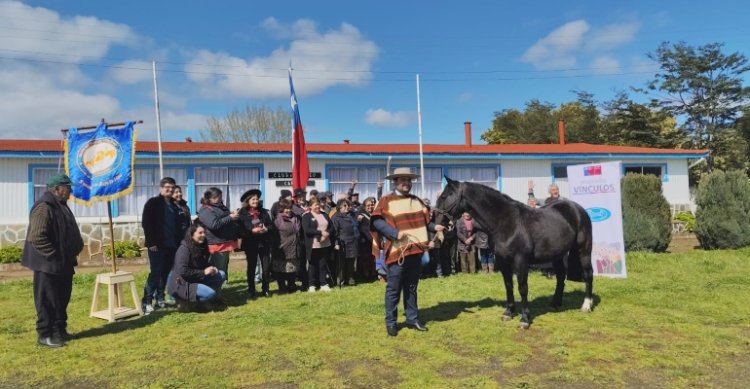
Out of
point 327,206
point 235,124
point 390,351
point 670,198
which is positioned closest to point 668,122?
point 670,198

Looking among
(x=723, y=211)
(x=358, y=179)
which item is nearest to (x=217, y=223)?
(x=358, y=179)

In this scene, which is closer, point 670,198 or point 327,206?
point 327,206

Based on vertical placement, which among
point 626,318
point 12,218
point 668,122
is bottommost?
point 626,318

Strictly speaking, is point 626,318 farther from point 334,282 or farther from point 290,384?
point 334,282

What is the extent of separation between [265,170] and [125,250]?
4981 millimetres

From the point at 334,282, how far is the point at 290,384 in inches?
219

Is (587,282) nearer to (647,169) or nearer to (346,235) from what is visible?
(346,235)

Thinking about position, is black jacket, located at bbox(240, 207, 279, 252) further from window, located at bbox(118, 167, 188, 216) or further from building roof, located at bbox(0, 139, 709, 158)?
window, located at bbox(118, 167, 188, 216)

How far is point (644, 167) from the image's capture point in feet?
72.5

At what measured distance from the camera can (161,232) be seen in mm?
7672

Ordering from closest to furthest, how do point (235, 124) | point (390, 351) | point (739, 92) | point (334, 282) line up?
1. point (390, 351)
2. point (334, 282)
3. point (739, 92)
4. point (235, 124)

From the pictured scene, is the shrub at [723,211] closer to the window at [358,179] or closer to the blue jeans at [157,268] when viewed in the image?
the window at [358,179]

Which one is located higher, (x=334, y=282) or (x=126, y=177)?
(x=126, y=177)

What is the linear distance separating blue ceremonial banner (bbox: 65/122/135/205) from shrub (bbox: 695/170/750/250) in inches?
554
